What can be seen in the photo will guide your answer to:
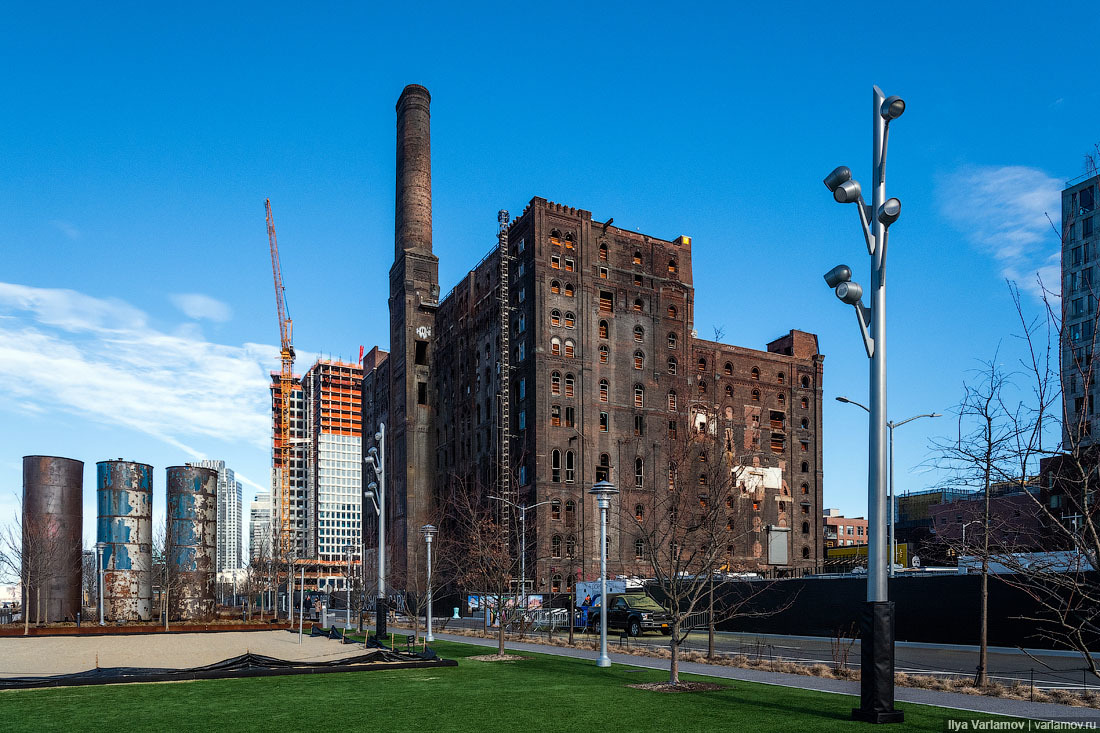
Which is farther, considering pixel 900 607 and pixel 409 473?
pixel 409 473

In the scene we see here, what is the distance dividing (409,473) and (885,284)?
88.1 m

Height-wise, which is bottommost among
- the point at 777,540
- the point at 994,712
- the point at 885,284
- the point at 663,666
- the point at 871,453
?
the point at 777,540

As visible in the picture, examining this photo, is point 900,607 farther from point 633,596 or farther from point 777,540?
point 777,540

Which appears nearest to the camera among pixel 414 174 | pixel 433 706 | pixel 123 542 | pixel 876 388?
pixel 876 388

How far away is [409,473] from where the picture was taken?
10006cm

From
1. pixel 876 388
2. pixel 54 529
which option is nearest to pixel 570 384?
pixel 54 529

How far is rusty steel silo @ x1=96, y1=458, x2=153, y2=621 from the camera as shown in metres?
59.7

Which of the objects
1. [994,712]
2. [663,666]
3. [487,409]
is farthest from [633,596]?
[487,409]

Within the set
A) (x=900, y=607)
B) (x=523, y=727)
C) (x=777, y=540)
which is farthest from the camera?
(x=777, y=540)

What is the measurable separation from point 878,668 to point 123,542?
188ft

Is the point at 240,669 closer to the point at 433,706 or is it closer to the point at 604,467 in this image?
the point at 433,706

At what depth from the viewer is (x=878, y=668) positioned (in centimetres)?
Answer: 1423

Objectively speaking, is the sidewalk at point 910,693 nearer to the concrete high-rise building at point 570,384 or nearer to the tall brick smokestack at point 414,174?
the concrete high-rise building at point 570,384

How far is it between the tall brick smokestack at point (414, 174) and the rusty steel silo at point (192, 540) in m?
44.8
